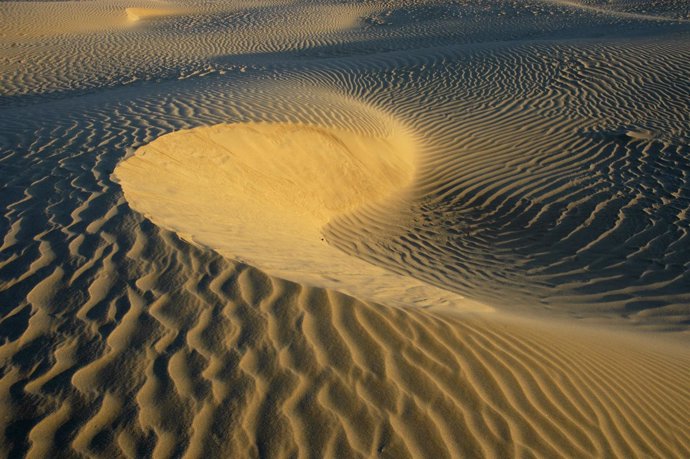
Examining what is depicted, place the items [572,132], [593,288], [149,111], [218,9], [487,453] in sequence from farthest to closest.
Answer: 1. [218,9]
2. [572,132]
3. [149,111]
4. [593,288]
5. [487,453]

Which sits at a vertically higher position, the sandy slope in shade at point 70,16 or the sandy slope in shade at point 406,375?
the sandy slope in shade at point 406,375

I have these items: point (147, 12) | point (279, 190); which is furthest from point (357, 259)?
point (147, 12)

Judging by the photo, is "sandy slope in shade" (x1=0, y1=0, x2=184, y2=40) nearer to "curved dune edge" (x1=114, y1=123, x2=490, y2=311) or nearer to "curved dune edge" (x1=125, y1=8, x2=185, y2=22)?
"curved dune edge" (x1=125, y1=8, x2=185, y2=22)

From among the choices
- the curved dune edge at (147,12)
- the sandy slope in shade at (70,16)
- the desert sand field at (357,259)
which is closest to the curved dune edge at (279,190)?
the desert sand field at (357,259)

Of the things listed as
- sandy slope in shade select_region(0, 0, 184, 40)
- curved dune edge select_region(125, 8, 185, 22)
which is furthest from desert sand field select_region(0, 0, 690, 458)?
curved dune edge select_region(125, 8, 185, 22)

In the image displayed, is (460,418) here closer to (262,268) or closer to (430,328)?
(430,328)

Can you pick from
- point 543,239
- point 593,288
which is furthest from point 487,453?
point 543,239

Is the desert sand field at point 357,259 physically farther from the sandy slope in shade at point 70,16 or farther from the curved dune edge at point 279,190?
the sandy slope in shade at point 70,16
